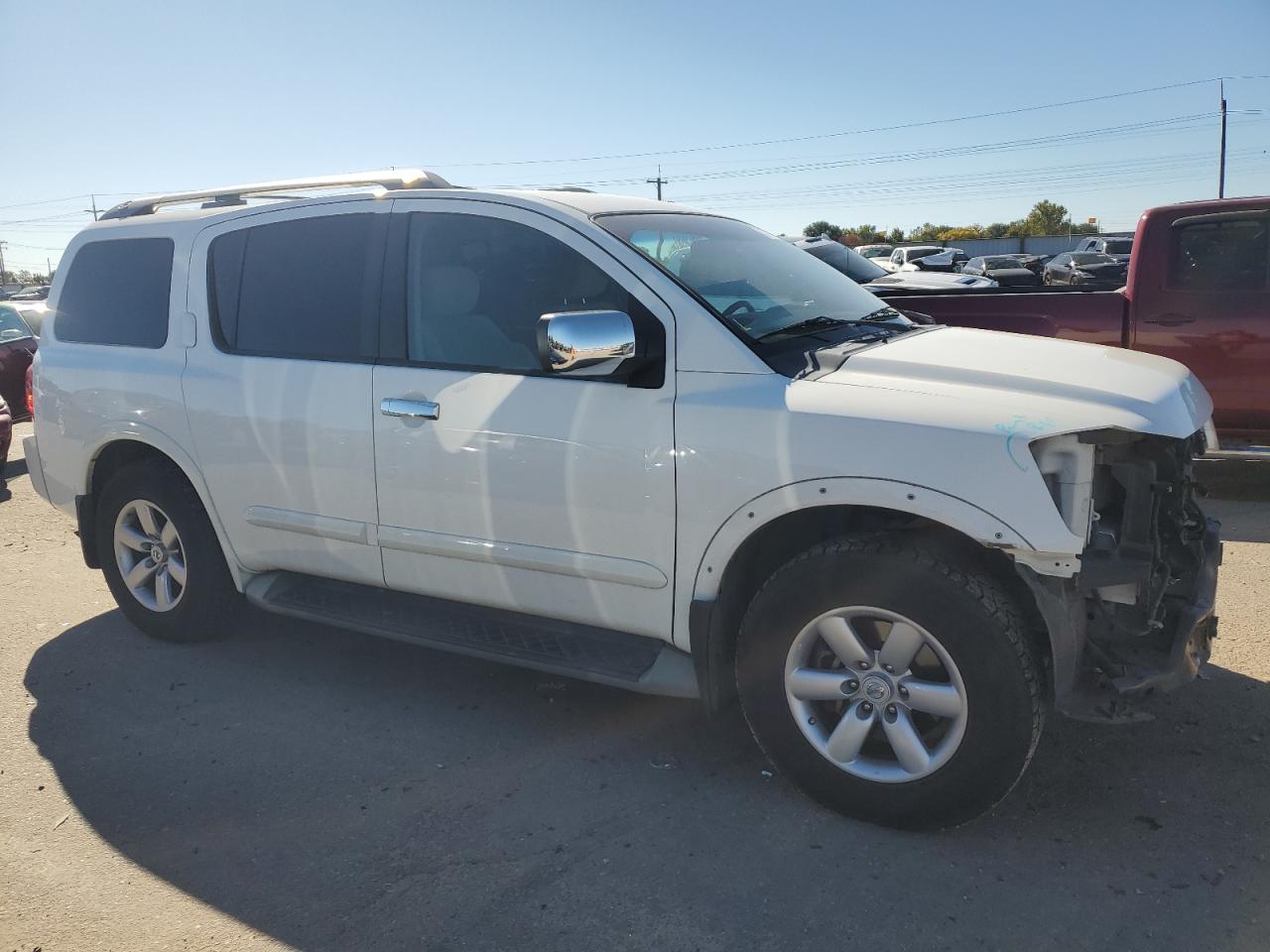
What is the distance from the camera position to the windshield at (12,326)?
10.3 meters

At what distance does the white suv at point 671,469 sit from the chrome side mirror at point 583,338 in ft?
0.04

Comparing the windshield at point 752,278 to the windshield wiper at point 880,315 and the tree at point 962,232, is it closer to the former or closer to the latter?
the windshield wiper at point 880,315

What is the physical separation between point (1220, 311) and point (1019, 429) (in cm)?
456

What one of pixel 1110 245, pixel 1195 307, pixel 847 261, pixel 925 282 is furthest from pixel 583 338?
pixel 1110 245

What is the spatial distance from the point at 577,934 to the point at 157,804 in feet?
5.26

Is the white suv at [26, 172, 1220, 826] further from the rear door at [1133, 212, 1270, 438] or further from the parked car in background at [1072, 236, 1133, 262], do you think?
the parked car in background at [1072, 236, 1133, 262]

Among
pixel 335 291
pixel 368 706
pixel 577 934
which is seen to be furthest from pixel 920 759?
pixel 335 291

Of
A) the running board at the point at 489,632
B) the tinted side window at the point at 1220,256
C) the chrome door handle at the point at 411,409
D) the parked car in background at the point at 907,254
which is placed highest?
the parked car in background at the point at 907,254

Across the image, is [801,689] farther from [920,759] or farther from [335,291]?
[335,291]

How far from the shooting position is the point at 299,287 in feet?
13.4

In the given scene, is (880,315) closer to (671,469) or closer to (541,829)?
(671,469)

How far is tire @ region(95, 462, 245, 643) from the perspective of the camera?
4477mm

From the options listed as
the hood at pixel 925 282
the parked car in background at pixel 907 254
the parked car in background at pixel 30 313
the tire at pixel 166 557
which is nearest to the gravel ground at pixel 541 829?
the tire at pixel 166 557

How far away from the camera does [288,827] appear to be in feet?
10.5
